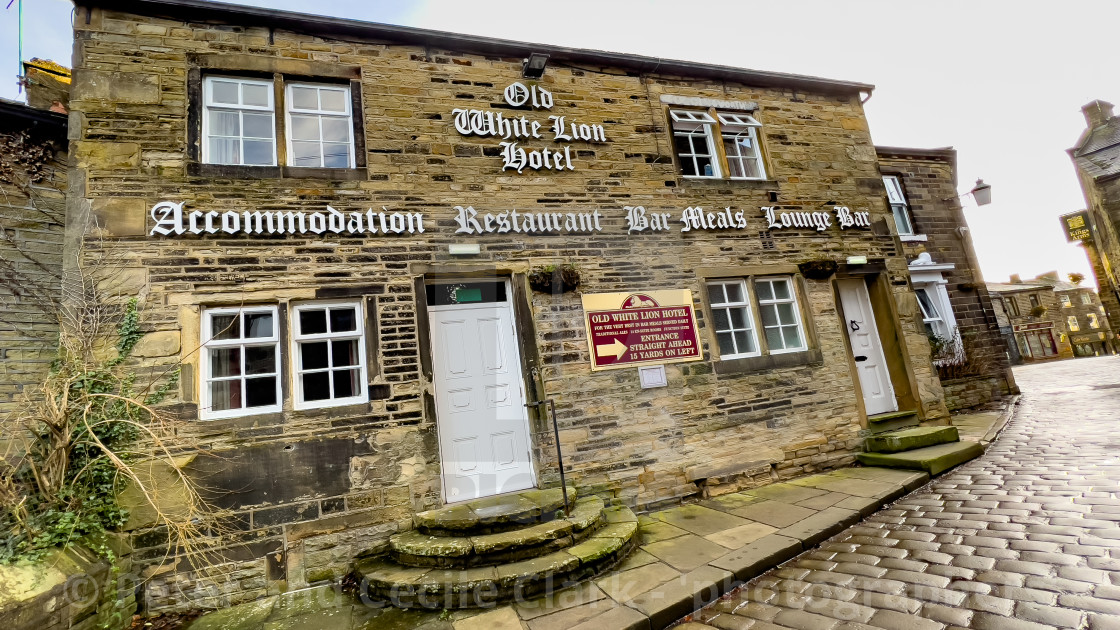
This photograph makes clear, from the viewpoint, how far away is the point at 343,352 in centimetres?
521

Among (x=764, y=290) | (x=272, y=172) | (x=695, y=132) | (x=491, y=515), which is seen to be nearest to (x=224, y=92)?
(x=272, y=172)

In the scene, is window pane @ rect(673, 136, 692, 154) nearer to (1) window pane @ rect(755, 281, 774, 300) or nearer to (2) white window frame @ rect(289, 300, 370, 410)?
(1) window pane @ rect(755, 281, 774, 300)

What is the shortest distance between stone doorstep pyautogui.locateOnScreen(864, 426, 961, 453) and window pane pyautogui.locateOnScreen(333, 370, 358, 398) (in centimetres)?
731

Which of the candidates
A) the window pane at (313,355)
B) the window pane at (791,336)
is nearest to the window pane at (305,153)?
the window pane at (313,355)

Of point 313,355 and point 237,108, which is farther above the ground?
point 237,108

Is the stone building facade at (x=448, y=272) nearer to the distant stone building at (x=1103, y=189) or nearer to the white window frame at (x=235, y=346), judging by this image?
the white window frame at (x=235, y=346)

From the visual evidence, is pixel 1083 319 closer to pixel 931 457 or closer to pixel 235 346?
pixel 931 457

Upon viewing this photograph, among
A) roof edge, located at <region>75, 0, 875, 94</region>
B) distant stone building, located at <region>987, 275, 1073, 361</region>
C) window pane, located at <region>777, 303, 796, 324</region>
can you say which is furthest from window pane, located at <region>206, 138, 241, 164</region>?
distant stone building, located at <region>987, 275, 1073, 361</region>

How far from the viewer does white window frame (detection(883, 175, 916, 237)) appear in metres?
12.2

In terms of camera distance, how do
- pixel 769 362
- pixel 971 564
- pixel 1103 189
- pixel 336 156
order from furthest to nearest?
pixel 1103 189
pixel 769 362
pixel 336 156
pixel 971 564

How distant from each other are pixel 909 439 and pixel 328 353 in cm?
796

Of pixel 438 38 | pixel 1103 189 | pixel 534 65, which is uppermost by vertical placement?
pixel 1103 189

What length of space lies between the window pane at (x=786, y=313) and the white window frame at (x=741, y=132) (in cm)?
225

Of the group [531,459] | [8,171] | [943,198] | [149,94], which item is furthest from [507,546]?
[943,198]
